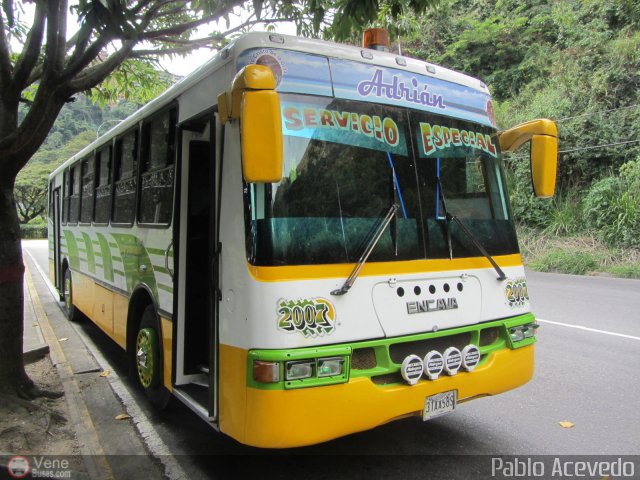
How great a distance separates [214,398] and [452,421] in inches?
87.1

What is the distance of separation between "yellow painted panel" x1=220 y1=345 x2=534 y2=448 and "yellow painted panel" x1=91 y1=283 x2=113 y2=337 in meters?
3.30

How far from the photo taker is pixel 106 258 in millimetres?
6086

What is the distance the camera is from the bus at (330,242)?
9.50 ft

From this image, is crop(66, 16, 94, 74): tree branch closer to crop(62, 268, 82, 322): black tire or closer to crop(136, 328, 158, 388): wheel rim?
crop(136, 328, 158, 388): wheel rim

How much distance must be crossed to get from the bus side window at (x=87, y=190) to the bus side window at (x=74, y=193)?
347mm

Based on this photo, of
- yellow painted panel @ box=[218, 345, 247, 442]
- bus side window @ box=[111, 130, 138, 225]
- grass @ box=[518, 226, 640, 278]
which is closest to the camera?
yellow painted panel @ box=[218, 345, 247, 442]

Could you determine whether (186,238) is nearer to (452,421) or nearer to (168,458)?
(168,458)

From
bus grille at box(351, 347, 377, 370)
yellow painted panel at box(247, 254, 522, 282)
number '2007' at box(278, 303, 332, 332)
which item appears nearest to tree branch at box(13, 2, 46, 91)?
yellow painted panel at box(247, 254, 522, 282)

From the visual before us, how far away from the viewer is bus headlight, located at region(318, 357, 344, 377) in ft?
9.58

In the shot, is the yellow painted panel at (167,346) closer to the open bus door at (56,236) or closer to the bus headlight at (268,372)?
the bus headlight at (268,372)

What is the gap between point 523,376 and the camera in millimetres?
Answer: 3859

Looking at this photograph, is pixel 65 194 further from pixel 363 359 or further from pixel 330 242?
pixel 363 359

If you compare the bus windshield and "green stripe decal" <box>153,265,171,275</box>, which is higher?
the bus windshield

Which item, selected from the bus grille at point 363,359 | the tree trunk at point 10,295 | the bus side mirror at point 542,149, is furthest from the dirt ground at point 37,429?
the bus side mirror at point 542,149
